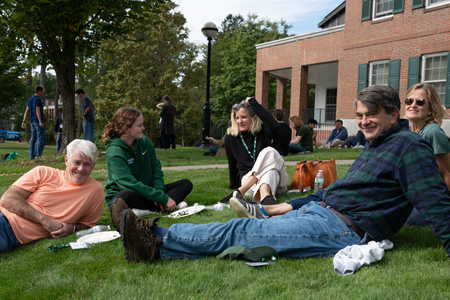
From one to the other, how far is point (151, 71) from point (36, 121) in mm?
15608

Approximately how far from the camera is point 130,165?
468cm

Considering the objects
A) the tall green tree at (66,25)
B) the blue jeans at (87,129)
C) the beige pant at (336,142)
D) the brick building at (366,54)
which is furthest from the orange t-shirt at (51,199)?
the brick building at (366,54)

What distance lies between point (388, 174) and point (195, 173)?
6.35 m

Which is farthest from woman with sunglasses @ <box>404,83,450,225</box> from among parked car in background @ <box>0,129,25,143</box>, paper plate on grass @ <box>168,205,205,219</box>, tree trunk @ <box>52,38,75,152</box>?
parked car in background @ <box>0,129,25,143</box>

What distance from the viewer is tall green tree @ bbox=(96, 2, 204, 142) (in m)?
26.4

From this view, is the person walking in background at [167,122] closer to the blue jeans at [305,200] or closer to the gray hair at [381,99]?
the blue jeans at [305,200]

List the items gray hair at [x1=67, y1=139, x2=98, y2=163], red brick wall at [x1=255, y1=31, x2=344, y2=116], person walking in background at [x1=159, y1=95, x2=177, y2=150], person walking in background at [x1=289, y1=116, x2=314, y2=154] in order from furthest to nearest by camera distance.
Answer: red brick wall at [x1=255, y1=31, x2=344, y2=116]
person walking in background at [x1=159, y1=95, x2=177, y2=150]
person walking in background at [x1=289, y1=116, x2=314, y2=154]
gray hair at [x1=67, y1=139, x2=98, y2=163]

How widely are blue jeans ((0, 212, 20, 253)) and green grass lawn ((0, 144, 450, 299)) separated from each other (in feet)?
0.46

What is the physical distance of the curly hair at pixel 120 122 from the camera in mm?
4461

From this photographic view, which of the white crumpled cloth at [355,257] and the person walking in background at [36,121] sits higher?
the person walking in background at [36,121]

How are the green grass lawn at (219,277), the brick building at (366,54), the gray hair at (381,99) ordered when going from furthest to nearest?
the brick building at (366,54) < the gray hair at (381,99) < the green grass lawn at (219,277)

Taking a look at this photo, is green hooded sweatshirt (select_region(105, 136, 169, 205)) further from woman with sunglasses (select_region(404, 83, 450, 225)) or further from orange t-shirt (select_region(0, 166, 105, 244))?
woman with sunglasses (select_region(404, 83, 450, 225))

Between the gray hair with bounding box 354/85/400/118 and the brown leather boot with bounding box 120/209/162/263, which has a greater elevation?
the gray hair with bounding box 354/85/400/118

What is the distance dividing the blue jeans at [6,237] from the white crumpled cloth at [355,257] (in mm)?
2871
